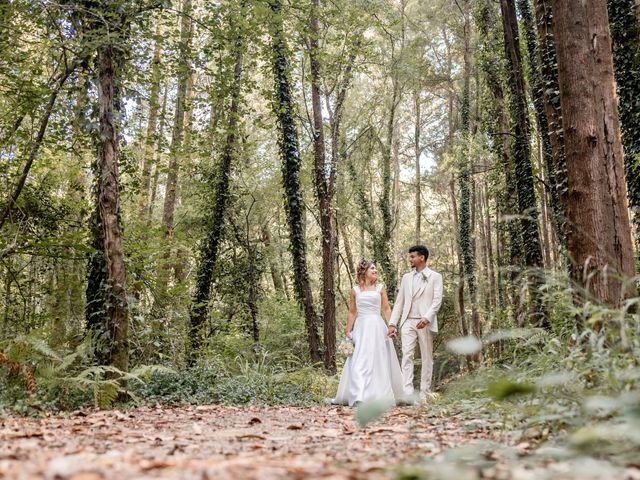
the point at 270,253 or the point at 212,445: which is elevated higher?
the point at 270,253

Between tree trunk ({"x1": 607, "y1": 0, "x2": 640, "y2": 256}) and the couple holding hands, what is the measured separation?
200 inches

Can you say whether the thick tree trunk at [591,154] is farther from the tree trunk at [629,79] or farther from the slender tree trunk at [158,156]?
the slender tree trunk at [158,156]

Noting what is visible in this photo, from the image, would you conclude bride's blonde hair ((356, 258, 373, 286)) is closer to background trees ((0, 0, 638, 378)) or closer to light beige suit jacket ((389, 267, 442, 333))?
light beige suit jacket ((389, 267, 442, 333))

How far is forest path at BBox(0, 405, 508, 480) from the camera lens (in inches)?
93.1

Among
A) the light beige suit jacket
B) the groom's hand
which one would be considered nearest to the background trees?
the light beige suit jacket

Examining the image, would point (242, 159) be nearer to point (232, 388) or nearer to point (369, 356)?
point (232, 388)

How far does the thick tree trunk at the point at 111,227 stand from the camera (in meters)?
7.92

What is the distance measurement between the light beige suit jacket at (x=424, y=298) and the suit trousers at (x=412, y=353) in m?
0.12

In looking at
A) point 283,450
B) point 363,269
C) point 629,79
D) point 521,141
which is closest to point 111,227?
point 363,269

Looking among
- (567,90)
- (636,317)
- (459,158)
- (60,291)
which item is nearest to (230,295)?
(60,291)

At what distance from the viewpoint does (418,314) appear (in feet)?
30.9

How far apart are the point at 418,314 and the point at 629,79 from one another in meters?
6.74

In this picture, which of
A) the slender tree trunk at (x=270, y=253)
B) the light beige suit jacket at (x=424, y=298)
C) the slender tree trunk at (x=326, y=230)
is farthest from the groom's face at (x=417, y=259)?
the slender tree trunk at (x=270, y=253)

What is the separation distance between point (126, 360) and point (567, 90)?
6355 mm
